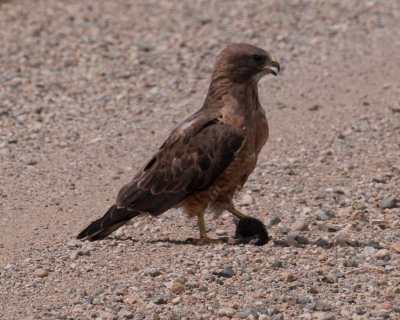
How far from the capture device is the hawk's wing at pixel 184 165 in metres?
7.95

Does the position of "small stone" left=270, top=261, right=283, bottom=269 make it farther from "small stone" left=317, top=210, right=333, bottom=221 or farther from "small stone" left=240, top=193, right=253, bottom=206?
"small stone" left=240, top=193, right=253, bottom=206

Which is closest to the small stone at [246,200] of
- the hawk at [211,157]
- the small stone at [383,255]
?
the hawk at [211,157]

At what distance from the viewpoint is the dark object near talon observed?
800cm

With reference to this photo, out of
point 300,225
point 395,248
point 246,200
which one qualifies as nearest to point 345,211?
point 300,225

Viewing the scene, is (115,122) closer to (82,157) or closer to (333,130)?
(82,157)

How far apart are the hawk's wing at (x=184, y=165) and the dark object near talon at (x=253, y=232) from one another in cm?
49

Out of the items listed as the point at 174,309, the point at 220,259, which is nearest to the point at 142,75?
the point at 220,259

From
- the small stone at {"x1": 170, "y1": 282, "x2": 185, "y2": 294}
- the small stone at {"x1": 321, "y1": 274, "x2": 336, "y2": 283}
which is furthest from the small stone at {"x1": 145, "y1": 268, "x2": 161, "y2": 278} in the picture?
the small stone at {"x1": 321, "y1": 274, "x2": 336, "y2": 283}

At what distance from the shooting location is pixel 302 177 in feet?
32.4

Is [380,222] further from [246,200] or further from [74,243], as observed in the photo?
[74,243]

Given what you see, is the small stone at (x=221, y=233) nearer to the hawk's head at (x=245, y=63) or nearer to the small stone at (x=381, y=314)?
the hawk's head at (x=245, y=63)

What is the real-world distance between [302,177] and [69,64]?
5.28 metres

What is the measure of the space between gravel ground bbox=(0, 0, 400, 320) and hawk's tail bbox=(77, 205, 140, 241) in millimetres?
111

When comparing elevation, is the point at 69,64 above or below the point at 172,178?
above
